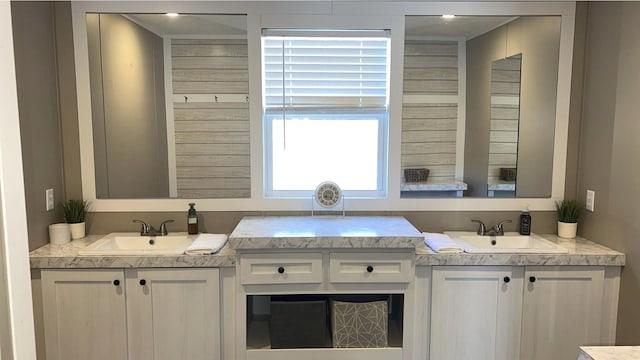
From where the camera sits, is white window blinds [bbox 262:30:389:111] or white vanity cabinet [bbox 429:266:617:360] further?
white window blinds [bbox 262:30:389:111]

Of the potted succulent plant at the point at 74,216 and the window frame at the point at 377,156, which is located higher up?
the window frame at the point at 377,156

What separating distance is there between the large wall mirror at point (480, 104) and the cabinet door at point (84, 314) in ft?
5.88

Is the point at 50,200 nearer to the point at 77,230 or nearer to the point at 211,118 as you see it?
the point at 77,230

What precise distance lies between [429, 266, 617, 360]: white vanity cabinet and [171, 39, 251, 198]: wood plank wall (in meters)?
1.38

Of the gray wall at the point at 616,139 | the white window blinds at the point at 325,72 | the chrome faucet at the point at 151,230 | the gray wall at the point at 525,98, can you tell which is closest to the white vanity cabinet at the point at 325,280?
the chrome faucet at the point at 151,230

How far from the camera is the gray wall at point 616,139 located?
2.15 meters

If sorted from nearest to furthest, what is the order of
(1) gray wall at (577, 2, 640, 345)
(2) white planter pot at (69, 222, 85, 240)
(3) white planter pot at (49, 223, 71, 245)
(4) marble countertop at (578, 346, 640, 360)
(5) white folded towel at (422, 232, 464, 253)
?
(4) marble countertop at (578, 346, 640, 360) → (1) gray wall at (577, 2, 640, 345) → (5) white folded towel at (422, 232, 464, 253) → (3) white planter pot at (49, 223, 71, 245) → (2) white planter pot at (69, 222, 85, 240)

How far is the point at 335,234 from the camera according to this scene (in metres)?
2.21

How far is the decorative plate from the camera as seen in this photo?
261cm

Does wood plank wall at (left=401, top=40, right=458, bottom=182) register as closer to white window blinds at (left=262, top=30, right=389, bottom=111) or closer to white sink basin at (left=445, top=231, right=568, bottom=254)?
white window blinds at (left=262, top=30, right=389, bottom=111)

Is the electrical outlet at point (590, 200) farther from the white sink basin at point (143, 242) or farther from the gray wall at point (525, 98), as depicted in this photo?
the white sink basin at point (143, 242)

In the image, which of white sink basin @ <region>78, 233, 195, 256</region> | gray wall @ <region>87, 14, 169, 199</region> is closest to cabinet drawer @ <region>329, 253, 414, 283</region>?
white sink basin @ <region>78, 233, 195, 256</region>

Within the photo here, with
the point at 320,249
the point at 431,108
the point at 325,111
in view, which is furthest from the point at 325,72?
the point at 320,249

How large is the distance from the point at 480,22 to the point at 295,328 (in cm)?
214
